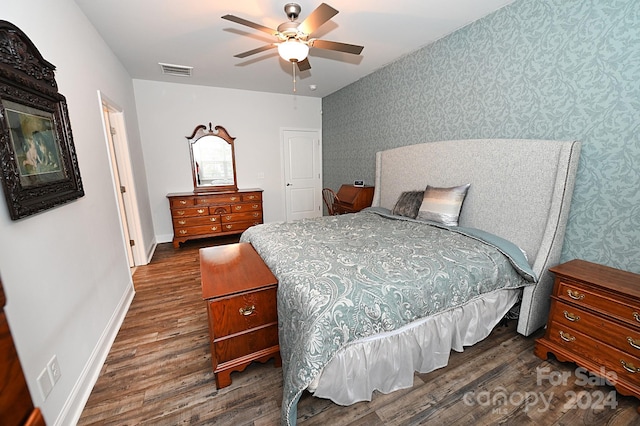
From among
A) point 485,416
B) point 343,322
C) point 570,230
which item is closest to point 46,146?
point 343,322

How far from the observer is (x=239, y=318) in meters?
1.56

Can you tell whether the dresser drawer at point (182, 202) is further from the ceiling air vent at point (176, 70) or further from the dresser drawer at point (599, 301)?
the dresser drawer at point (599, 301)

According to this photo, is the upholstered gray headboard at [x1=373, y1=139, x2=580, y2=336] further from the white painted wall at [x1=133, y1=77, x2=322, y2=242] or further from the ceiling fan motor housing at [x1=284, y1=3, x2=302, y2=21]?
the white painted wall at [x1=133, y1=77, x2=322, y2=242]

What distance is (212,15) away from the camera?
228cm

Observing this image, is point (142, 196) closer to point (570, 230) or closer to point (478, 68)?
point (478, 68)

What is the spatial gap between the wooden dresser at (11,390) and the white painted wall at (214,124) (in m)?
4.37

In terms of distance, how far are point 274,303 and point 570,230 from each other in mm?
2224

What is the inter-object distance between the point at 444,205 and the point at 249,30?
2.48 m

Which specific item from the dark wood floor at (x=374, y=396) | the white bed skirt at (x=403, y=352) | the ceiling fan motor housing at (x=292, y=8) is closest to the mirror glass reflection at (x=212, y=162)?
the ceiling fan motor housing at (x=292, y=8)

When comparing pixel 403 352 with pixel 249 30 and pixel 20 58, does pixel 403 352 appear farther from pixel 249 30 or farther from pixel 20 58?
pixel 249 30

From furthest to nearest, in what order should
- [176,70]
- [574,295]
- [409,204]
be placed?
[176,70] < [409,204] < [574,295]

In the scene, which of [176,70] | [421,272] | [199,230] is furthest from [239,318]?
[176,70]

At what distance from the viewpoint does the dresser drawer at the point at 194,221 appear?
4016mm

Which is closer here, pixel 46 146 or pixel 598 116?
pixel 46 146
